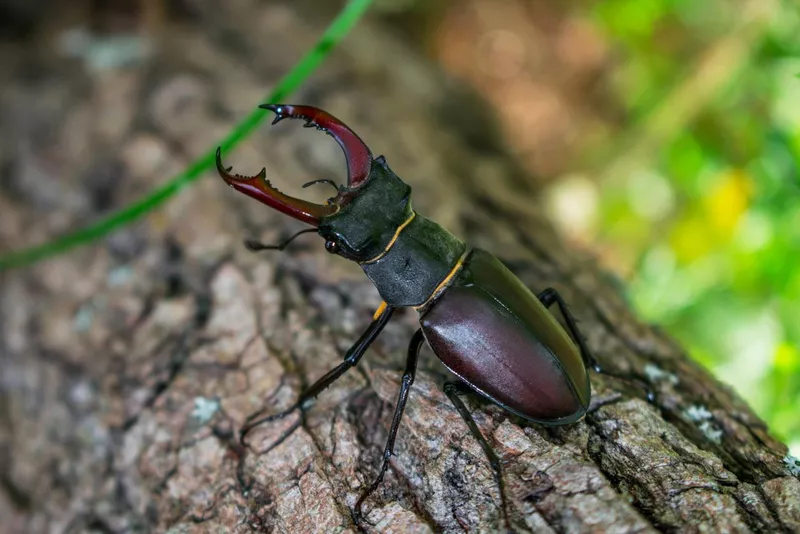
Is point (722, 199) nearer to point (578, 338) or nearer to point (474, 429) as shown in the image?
point (578, 338)

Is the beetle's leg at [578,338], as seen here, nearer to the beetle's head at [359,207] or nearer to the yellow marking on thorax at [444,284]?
the yellow marking on thorax at [444,284]

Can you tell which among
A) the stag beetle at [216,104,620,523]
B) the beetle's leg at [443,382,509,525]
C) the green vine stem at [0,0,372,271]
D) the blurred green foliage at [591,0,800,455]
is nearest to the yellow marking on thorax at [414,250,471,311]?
the stag beetle at [216,104,620,523]

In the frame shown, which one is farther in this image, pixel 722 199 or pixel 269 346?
pixel 722 199

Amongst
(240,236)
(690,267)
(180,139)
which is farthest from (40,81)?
(690,267)

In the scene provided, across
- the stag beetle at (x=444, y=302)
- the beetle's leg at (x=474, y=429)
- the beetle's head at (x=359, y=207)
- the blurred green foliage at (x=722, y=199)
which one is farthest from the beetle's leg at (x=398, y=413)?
the blurred green foliage at (x=722, y=199)

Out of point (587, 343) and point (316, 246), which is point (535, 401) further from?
point (316, 246)

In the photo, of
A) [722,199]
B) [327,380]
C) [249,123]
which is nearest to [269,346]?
[327,380]

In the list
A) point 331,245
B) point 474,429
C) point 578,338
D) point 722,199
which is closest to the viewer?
point 474,429
